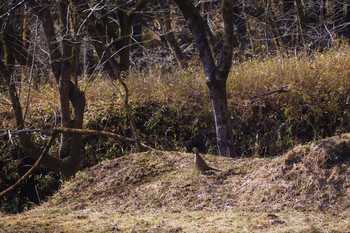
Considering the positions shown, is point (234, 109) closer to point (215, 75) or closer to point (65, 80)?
point (215, 75)

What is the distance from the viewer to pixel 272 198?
637 centimetres

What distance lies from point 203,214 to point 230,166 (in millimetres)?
1316

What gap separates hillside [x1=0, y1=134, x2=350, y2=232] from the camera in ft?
19.1

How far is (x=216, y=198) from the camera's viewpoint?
664 centimetres

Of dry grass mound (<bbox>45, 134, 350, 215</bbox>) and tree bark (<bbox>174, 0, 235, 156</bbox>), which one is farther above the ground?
tree bark (<bbox>174, 0, 235, 156</bbox>)

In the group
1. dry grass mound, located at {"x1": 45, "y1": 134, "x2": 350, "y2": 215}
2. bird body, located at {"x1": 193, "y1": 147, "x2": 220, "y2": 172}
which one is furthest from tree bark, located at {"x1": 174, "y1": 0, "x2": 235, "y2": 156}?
bird body, located at {"x1": 193, "y1": 147, "x2": 220, "y2": 172}

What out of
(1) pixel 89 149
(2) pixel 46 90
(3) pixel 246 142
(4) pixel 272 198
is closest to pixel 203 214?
(4) pixel 272 198

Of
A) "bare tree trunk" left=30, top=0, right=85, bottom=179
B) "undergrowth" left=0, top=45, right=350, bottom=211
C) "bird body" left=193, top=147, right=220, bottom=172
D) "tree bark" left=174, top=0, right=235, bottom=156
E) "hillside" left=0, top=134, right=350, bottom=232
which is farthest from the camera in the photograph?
"undergrowth" left=0, top=45, right=350, bottom=211

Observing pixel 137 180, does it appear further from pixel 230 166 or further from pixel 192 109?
pixel 192 109

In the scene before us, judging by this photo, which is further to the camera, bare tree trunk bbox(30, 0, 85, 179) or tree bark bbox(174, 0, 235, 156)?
bare tree trunk bbox(30, 0, 85, 179)

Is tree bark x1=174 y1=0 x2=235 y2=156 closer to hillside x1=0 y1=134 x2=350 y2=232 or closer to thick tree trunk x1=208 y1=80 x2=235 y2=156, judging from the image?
thick tree trunk x1=208 y1=80 x2=235 y2=156

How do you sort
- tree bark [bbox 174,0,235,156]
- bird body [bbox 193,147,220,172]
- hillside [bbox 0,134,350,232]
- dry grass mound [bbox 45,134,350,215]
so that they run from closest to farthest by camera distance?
hillside [bbox 0,134,350,232] → dry grass mound [bbox 45,134,350,215] → bird body [bbox 193,147,220,172] → tree bark [bbox 174,0,235,156]

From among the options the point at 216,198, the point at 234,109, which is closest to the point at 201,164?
the point at 216,198

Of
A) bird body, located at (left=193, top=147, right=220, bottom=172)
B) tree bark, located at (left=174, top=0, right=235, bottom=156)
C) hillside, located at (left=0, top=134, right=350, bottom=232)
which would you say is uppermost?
tree bark, located at (left=174, top=0, right=235, bottom=156)
